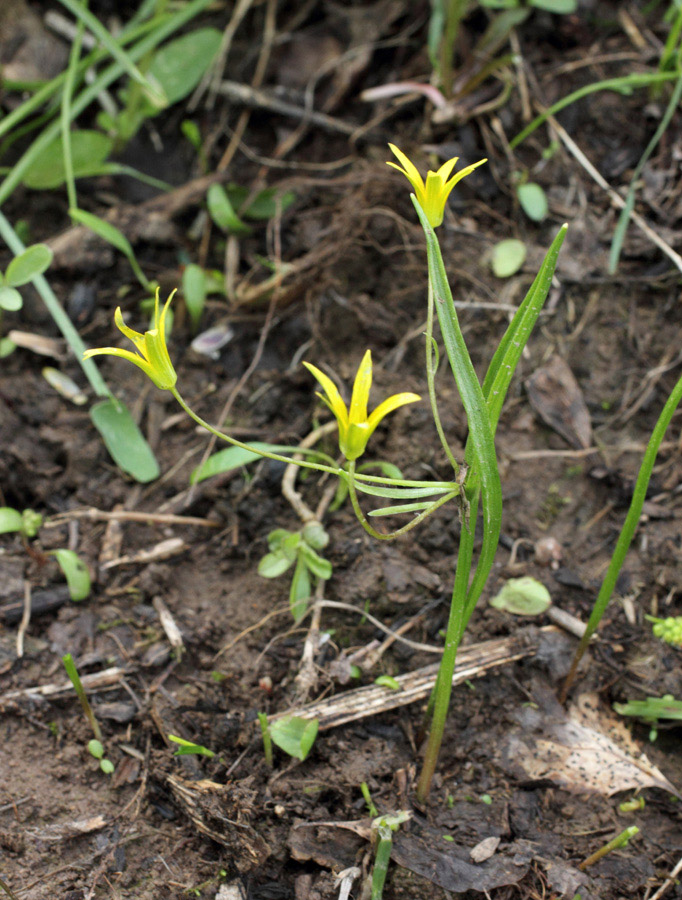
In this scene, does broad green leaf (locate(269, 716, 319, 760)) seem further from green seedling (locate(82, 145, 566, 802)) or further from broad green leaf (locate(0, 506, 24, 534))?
broad green leaf (locate(0, 506, 24, 534))

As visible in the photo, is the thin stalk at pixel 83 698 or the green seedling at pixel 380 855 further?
the thin stalk at pixel 83 698

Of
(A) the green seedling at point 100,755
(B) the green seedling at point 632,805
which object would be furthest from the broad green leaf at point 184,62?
(B) the green seedling at point 632,805

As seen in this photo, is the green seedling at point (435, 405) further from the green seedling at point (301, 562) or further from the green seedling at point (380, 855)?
the green seedling at point (301, 562)

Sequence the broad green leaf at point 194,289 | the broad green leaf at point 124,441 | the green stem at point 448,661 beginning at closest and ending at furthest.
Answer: the green stem at point 448,661
the broad green leaf at point 124,441
the broad green leaf at point 194,289

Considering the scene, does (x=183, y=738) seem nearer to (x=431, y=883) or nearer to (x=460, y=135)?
(x=431, y=883)

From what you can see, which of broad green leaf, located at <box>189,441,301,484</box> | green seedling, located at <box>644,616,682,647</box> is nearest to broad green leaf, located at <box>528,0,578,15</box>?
broad green leaf, located at <box>189,441,301,484</box>

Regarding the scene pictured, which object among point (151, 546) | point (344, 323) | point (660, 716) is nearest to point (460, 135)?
point (344, 323)
